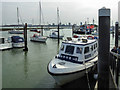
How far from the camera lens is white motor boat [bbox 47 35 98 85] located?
9307mm

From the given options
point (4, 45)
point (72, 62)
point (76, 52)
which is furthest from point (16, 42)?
point (72, 62)

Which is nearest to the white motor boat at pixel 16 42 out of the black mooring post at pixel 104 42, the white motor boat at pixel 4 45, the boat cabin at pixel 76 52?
the white motor boat at pixel 4 45

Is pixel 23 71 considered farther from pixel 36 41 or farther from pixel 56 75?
pixel 36 41

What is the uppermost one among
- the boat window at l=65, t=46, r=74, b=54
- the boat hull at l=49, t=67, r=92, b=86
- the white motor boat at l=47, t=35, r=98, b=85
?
the boat window at l=65, t=46, r=74, b=54

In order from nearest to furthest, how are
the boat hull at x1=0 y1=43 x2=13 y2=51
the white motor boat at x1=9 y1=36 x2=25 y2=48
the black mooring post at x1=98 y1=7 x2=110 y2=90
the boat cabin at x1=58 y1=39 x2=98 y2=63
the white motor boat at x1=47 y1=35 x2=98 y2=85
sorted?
the black mooring post at x1=98 y1=7 x2=110 y2=90
the white motor boat at x1=47 y1=35 x2=98 y2=85
the boat cabin at x1=58 y1=39 x2=98 y2=63
the boat hull at x1=0 y1=43 x2=13 y2=51
the white motor boat at x1=9 y1=36 x2=25 y2=48

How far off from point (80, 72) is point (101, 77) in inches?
117

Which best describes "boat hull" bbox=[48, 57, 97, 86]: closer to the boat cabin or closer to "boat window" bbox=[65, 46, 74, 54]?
the boat cabin

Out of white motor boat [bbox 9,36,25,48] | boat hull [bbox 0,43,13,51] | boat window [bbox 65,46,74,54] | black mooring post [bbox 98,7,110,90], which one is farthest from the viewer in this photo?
white motor boat [bbox 9,36,25,48]

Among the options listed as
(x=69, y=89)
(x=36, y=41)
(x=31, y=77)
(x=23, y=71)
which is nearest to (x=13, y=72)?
(x=23, y=71)

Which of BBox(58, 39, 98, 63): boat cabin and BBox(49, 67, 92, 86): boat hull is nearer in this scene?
BBox(49, 67, 92, 86): boat hull

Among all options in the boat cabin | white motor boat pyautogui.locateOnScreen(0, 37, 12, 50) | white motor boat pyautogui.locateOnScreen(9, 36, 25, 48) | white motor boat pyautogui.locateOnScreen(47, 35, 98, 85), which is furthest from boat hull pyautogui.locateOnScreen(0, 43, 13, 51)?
the boat cabin

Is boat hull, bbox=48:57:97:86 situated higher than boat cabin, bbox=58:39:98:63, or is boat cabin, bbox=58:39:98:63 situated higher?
boat cabin, bbox=58:39:98:63

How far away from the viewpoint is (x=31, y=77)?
42.4 feet

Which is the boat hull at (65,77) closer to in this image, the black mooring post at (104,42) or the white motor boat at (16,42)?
the black mooring post at (104,42)
